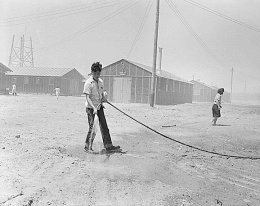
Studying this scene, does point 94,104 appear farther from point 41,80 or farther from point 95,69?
point 41,80

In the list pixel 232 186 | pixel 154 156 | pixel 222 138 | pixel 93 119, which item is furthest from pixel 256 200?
pixel 222 138

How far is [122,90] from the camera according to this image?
30734 mm

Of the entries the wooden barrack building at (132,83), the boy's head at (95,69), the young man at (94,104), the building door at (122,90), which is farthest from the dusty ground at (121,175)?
the building door at (122,90)

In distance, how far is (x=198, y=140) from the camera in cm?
828

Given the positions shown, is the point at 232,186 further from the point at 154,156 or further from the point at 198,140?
the point at 198,140

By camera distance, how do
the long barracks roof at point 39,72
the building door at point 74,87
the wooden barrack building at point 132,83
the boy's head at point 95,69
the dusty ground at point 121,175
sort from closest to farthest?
the dusty ground at point 121,175, the boy's head at point 95,69, the wooden barrack building at point 132,83, the long barracks roof at point 39,72, the building door at point 74,87

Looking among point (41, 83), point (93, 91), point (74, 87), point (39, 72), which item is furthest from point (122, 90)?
point (93, 91)

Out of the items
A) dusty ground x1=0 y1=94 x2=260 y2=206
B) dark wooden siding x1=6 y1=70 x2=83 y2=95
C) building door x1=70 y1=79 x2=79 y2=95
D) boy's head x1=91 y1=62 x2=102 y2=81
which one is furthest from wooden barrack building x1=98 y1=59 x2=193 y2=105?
boy's head x1=91 y1=62 x2=102 y2=81

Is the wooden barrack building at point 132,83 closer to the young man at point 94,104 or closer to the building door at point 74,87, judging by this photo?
the building door at point 74,87

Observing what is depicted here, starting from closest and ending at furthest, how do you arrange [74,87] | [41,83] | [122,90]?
[122,90]
[41,83]
[74,87]

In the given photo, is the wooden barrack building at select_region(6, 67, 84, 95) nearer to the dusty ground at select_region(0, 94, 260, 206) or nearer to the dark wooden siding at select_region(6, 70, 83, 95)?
the dark wooden siding at select_region(6, 70, 83, 95)

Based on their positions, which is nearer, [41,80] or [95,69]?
[95,69]

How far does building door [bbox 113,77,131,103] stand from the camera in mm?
30422

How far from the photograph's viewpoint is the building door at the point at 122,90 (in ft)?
99.8
